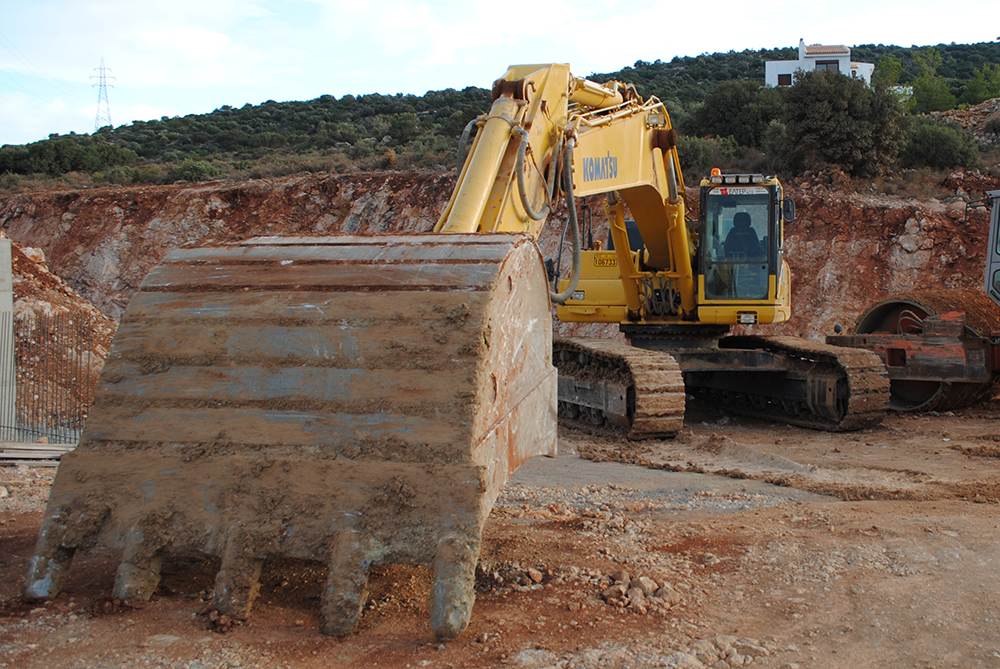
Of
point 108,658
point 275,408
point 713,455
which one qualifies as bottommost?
point 713,455

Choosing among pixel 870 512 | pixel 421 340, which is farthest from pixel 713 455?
pixel 421 340

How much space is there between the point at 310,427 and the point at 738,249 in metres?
7.25

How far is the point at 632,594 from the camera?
3.53 metres

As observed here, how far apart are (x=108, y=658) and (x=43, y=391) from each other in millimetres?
9637

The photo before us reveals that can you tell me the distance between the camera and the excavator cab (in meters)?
9.52

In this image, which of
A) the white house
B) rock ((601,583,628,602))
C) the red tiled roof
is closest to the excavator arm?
rock ((601,583,628,602))

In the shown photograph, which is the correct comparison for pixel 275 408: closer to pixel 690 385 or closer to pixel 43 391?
pixel 690 385

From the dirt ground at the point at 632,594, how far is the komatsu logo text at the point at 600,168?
7.26 feet

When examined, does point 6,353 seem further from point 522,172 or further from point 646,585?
point 646,585

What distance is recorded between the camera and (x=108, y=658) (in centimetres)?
283

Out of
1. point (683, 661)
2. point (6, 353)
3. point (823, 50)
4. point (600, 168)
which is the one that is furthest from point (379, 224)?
point (823, 50)

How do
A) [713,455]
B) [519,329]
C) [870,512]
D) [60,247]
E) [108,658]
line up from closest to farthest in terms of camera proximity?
[108,658] < [519,329] < [870,512] < [713,455] < [60,247]

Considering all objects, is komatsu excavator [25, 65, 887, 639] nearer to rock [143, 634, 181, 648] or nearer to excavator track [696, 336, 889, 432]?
rock [143, 634, 181, 648]

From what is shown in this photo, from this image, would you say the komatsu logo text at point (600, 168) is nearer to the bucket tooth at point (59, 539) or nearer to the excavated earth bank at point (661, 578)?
the excavated earth bank at point (661, 578)
